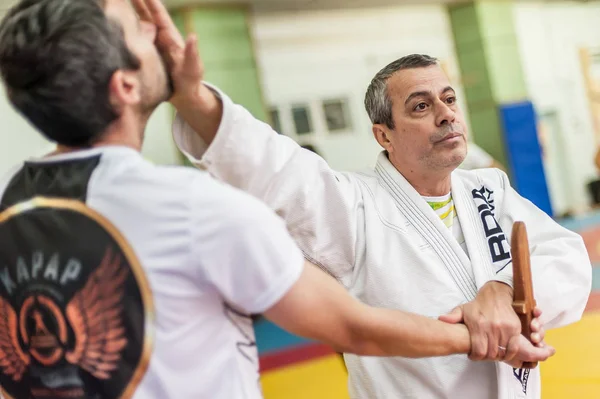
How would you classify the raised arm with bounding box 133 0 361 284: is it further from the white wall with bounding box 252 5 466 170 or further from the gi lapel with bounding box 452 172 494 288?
the white wall with bounding box 252 5 466 170

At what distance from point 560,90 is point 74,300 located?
569 inches

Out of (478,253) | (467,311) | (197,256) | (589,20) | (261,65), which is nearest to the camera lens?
(197,256)

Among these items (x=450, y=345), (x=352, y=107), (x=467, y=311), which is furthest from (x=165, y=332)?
(x=352, y=107)

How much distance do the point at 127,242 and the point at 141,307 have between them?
12 centimetres

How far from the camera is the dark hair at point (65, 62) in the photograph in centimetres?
120

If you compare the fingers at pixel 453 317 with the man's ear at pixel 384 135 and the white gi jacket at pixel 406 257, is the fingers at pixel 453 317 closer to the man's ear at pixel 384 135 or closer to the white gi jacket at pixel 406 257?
the white gi jacket at pixel 406 257

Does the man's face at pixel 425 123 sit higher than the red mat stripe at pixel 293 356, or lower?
higher

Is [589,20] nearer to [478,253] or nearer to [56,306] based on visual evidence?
[478,253]

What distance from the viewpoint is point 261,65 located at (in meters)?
11.0

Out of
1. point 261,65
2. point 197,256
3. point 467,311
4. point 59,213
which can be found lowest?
point 467,311

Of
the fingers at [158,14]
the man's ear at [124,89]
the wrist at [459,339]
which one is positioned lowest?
the wrist at [459,339]

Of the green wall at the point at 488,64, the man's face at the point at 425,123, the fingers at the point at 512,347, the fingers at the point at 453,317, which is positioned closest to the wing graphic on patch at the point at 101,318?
the fingers at the point at 453,317

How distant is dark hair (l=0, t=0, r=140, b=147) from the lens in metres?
1.20

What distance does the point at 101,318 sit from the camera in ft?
3.98
